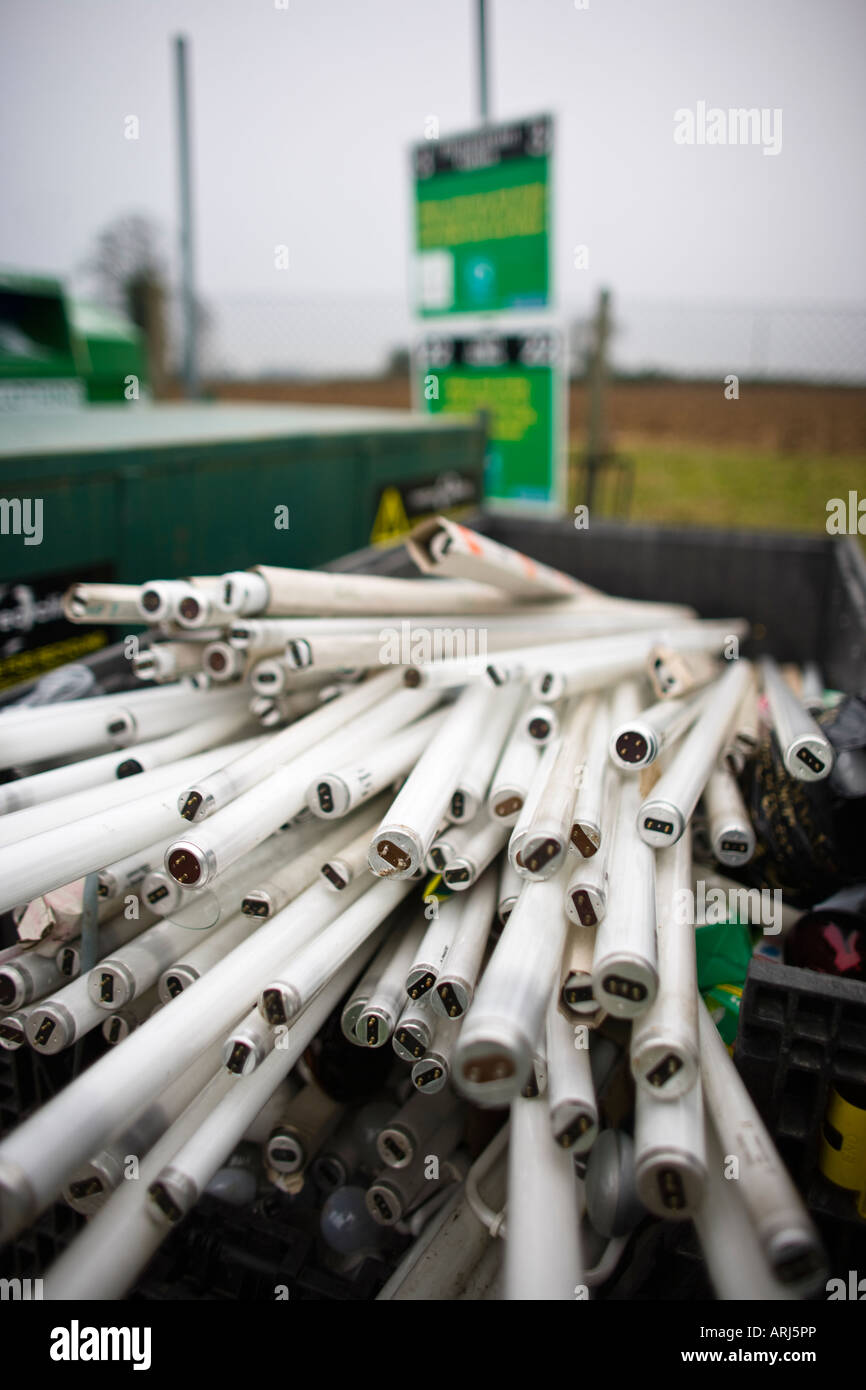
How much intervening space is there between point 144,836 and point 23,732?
1.28ft

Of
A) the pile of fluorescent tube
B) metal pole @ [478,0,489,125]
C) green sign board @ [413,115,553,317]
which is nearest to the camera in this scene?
the pile of fluorescent tube

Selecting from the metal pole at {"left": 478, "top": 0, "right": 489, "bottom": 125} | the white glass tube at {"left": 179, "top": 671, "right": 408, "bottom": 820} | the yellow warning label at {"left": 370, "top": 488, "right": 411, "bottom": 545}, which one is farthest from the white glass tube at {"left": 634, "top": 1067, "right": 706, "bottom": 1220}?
Result: the metal pole at {"left": 478, "top": 0, "right": 489, "bottom": 125}

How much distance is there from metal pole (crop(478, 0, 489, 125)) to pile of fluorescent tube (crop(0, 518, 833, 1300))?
14.4ft

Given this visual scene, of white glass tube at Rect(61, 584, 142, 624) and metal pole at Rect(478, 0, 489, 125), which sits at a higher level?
metal pole at Rect(478, 0, 489, 125)

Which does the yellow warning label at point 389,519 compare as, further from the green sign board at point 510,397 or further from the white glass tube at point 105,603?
the white glass tube at point 105,603

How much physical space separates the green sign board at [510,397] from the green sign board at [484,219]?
0.70 feet

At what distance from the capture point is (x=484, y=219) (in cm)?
512

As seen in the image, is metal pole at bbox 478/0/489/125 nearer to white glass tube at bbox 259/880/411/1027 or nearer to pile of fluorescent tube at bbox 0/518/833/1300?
pile of fluorescent tube at bbox 0/518/833/1300

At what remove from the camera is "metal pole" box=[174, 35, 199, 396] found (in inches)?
250

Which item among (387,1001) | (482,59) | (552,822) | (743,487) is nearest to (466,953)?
(387,1001)

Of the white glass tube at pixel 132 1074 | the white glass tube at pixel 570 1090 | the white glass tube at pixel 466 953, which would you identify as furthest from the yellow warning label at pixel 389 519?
the white glass tube at pixel 570 1090

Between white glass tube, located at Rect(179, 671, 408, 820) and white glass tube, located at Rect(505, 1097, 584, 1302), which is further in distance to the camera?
white glass tube, located at Rect(179, 671, 408, 820)

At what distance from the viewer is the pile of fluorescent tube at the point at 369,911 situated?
3.61 feet

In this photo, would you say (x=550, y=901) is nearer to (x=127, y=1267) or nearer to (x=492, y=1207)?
(x=492, y=1207)
